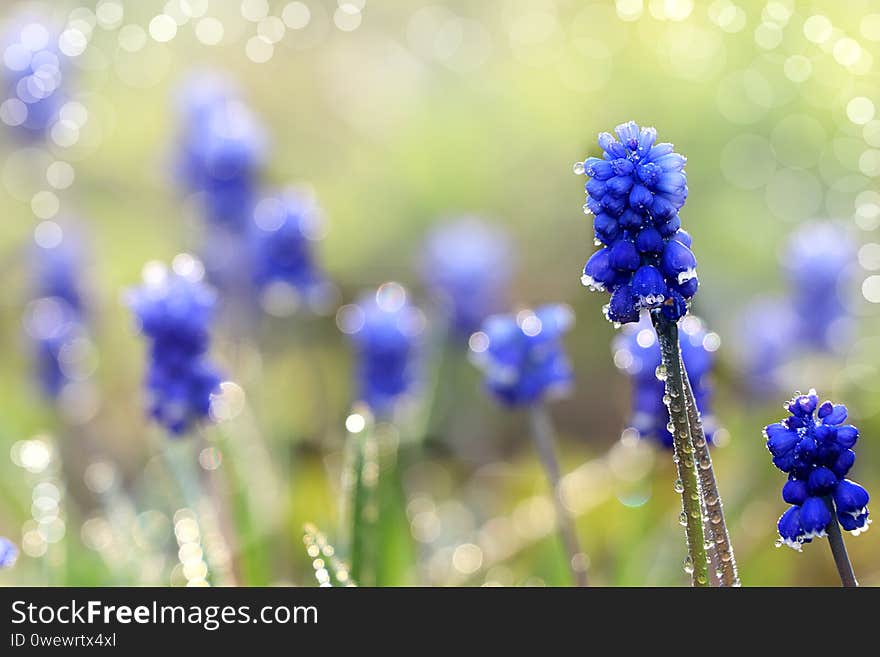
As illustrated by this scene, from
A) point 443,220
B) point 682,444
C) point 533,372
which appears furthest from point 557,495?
point 443,220

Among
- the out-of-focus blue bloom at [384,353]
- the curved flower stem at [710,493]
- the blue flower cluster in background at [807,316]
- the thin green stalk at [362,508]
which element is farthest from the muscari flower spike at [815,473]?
the blue flower cluster in background at [807,316]

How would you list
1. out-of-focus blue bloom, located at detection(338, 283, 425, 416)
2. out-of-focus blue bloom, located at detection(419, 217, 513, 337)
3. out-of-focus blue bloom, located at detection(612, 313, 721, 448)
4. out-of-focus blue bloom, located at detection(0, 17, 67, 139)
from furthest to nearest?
out-of-focus blue bloom, located at detection(0, 17, 67, 139) → out-of-focus blue bloom, located at detection(419, 217, 513, 337) → out-of-focus blue bloom, located at detection(338, 283, 425, 416) → out-of-focus blue bloom, located at detection(612, 313, 721, 448)

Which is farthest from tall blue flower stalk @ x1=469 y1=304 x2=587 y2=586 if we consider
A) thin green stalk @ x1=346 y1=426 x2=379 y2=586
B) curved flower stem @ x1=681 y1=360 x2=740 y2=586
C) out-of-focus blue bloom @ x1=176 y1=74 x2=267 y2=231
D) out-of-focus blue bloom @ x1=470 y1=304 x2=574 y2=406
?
out-of-focus blue bloom @ x1=176 y1=74 x2=267 y2=231

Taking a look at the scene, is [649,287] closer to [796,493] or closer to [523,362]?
[796,493]

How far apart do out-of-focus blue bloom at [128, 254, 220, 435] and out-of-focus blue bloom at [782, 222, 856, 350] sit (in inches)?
114

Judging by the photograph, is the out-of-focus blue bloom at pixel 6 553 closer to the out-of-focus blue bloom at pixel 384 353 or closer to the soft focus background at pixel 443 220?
the soft focus background at pixel 443 220

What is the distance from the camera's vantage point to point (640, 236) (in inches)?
77.0

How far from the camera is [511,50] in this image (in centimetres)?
866

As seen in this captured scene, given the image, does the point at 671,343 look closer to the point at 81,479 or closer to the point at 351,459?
the point at 351,459

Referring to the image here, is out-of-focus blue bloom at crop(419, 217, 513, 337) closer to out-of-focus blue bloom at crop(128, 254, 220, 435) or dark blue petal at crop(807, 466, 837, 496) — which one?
out-of-focus blue bloom at crop(128, 254, 220, 435)

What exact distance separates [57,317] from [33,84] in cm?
133

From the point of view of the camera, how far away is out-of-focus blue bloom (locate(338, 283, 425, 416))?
13.6 feet

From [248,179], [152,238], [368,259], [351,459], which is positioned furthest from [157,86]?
[351,459]
